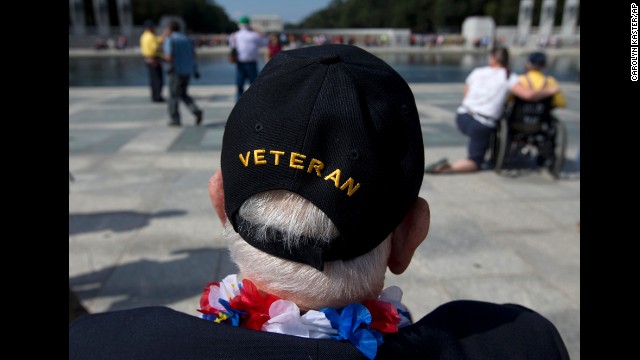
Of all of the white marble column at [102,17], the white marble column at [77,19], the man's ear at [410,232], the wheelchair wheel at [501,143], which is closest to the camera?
the man's ear at [410,232]

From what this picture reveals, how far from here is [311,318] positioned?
108 centimetres

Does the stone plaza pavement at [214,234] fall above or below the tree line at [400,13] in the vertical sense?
below

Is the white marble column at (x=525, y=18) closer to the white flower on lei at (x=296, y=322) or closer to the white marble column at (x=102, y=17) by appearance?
the white marble column at (x=102, y=17)

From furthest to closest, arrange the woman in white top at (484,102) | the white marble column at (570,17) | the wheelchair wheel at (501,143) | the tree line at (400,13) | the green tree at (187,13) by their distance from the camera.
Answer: the tree line at (400,13) → the green tree at (187,13) → the white marble column at (570,17) → the wheelchair wheel at (501,143) → the woman in white top at (484,102)

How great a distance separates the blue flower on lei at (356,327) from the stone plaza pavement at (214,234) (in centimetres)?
78

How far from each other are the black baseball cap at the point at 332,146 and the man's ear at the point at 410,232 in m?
0.09

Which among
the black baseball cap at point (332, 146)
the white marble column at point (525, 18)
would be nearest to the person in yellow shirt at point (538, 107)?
the black baseball cap at point (332, 146)

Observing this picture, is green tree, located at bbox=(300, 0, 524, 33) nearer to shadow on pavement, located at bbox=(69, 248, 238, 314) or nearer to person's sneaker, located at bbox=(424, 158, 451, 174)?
person's sneaker, located at bbox=(424, 158, 451, 174)

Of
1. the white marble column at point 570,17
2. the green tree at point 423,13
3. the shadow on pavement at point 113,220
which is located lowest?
the shadow on pavement at point 113,220

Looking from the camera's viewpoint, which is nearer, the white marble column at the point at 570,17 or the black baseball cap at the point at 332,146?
the black baseball cap at the point at 332,146

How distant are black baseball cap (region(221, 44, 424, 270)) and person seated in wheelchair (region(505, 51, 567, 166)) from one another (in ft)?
19.4

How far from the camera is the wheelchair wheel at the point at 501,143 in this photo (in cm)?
652

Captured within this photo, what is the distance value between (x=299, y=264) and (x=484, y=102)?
5967mm

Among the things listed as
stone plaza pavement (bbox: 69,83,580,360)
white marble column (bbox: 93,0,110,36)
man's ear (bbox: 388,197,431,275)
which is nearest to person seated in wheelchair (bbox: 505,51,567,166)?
stone plaza pavement (bbox: 69,83,580,360)
